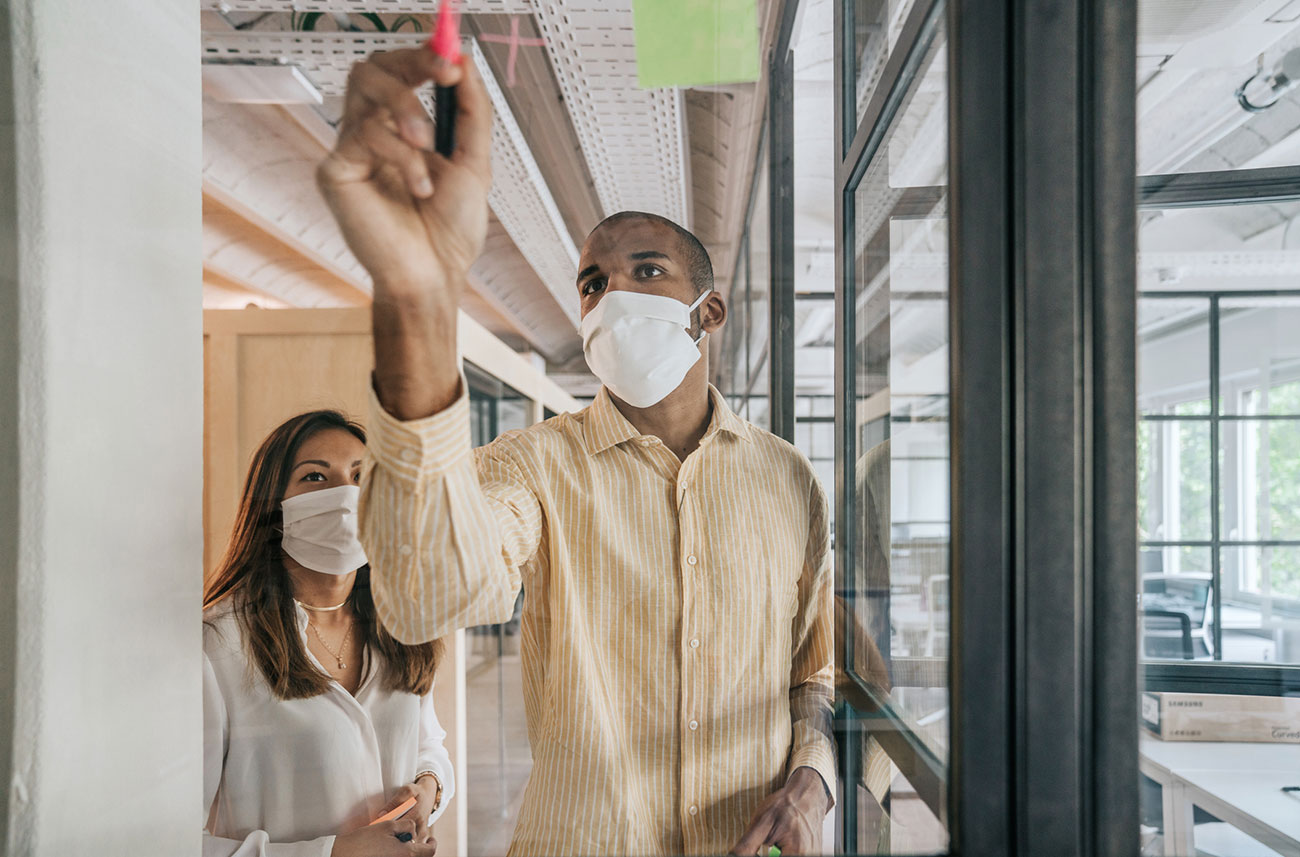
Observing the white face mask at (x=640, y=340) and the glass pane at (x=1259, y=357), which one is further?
the glass pane at (x=1259, y=357)

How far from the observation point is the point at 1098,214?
2.38ft

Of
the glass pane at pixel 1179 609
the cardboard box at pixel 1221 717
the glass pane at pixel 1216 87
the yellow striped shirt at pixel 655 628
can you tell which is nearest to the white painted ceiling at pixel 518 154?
the yellow striped shirt at pixel 655 628

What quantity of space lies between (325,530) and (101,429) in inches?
10.0

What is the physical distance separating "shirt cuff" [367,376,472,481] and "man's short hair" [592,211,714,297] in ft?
0.81

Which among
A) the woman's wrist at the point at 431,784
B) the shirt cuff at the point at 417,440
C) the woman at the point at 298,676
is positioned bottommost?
the woman's wrist at the point at 431,784

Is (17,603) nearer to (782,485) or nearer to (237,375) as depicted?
(237,375)

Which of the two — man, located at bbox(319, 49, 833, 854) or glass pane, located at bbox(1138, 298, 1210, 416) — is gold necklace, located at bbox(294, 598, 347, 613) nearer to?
man, located at bbox(319, 49, 833, 854)

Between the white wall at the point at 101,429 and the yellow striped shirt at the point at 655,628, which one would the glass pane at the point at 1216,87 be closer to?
the yellow striped shirt at the point at 655,628

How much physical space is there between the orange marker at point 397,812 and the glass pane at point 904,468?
467 millimetres

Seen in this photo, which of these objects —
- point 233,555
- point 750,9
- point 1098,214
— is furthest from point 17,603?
point 1098,214

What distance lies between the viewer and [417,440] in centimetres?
63

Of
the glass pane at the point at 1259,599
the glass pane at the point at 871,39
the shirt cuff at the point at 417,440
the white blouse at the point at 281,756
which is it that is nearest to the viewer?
the shirt cuff at the point at 417,440

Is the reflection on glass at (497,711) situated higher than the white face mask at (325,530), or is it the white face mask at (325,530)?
the white face mask at (325,530)

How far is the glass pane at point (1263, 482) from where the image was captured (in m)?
0.93
